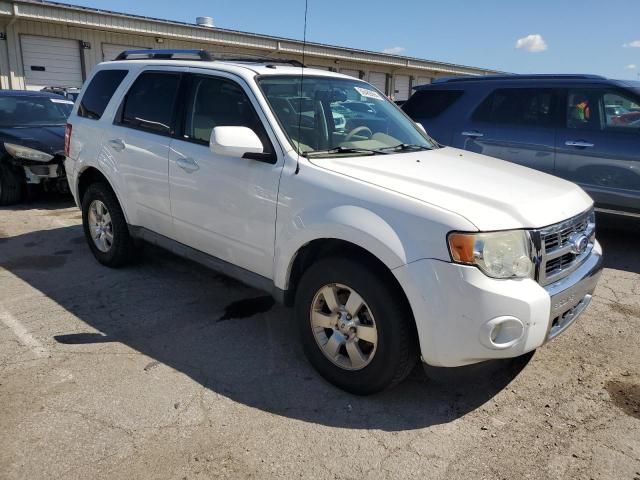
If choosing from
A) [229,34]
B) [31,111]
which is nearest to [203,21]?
[229,34]

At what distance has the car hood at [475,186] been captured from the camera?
2.68 metres

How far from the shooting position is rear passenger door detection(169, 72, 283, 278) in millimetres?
3363

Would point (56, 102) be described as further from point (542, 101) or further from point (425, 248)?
point (425, 248)

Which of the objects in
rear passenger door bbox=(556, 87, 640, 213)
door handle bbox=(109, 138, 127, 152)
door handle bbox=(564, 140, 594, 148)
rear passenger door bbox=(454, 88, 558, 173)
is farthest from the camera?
rear passenger door bbox=(454, 88, 558, 173)

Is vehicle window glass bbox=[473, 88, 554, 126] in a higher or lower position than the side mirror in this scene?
higher

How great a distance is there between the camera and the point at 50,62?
1662cm

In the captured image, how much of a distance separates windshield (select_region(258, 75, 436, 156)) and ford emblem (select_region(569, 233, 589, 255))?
4.21 ft

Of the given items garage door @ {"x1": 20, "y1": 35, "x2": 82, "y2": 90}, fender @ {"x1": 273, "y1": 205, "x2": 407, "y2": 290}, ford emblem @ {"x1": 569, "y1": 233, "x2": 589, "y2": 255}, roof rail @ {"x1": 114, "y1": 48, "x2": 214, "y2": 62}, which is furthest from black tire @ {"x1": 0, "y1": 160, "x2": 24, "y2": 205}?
garage door @ {"x1": 20, "y1": 35, "x2": 82, "y2": 90}

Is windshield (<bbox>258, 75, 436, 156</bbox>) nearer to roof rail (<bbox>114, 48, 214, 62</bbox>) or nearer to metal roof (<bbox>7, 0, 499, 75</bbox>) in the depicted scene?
roof rail (<bbox>114, 48, 214, 62</bbox>)

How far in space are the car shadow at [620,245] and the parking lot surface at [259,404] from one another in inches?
50.7

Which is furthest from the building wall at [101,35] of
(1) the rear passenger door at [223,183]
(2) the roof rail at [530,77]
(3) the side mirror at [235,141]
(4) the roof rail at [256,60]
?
(3) the side mirror at [235,141]

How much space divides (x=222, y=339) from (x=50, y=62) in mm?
16279

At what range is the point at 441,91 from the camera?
7023 millimetres

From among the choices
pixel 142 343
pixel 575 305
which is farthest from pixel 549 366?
pixel 142 343
